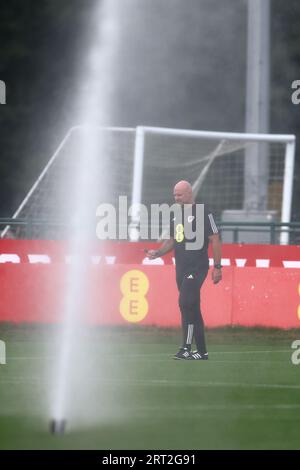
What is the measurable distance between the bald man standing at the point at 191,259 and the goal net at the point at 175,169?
7.58m

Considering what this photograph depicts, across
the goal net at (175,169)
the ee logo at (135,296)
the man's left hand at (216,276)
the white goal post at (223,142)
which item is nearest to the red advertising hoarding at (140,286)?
the ee logo at (135,296)

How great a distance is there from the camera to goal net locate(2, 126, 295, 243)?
82.9 feet

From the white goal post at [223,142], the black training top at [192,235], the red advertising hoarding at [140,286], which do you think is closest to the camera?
the black training top at [192,235]

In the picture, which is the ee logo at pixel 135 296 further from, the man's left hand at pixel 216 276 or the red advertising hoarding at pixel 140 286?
the man's left hand at pixel 216 276

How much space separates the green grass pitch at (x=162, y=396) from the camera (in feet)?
33.7

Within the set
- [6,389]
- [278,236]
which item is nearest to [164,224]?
[278,236]

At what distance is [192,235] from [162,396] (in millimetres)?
4021

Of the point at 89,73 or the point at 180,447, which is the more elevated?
the point at 89,73

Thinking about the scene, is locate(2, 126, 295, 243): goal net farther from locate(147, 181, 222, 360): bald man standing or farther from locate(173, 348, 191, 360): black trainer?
locate(173, 348, 191, 360): black trainer

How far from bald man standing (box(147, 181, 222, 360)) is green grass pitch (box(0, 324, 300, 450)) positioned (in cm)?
38

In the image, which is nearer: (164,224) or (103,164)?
(164,224)

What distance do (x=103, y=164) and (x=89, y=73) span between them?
12724mm

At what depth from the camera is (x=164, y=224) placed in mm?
23438
